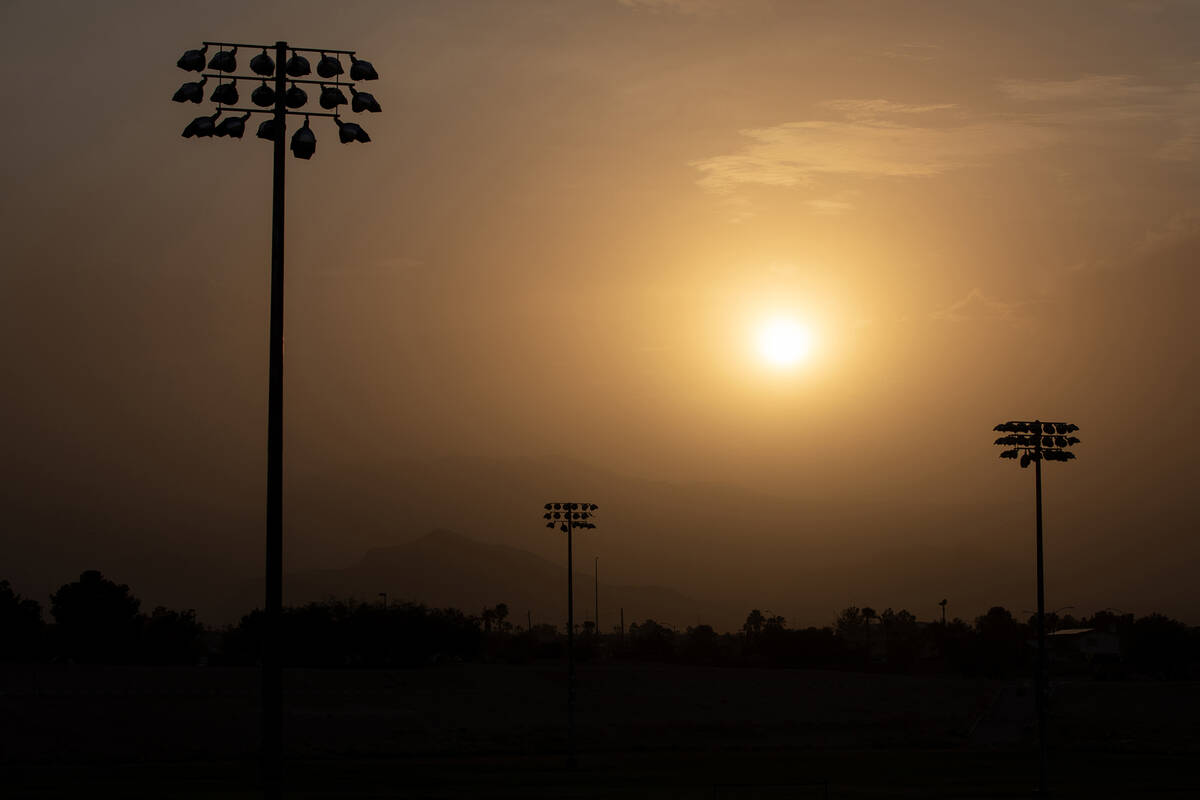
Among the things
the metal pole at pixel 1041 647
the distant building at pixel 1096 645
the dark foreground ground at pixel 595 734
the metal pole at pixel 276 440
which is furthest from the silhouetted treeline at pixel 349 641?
the metal pole at pixel 276 440

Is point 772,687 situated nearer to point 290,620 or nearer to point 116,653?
point 290,620

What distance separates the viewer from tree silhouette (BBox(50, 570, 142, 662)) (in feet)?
562

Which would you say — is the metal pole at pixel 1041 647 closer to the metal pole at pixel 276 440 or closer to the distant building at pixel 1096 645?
the metal pole at pixel 276 440

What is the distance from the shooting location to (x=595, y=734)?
354 feet

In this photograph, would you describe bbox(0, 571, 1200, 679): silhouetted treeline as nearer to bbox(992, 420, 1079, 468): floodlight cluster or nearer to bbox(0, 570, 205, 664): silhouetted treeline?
bbox(0, 570, 205, 664): silhouetted treeline

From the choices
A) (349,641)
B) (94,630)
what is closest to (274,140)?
(349,641)

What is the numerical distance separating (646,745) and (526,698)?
3078 cm

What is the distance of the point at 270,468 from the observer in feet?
69.8

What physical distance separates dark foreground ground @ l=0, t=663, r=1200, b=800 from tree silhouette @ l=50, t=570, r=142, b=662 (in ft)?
146

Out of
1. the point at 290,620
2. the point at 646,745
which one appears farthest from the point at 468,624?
the point at 646,745

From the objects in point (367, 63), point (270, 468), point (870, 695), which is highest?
point (367, 63)

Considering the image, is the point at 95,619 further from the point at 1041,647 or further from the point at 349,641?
the point at 1041,647

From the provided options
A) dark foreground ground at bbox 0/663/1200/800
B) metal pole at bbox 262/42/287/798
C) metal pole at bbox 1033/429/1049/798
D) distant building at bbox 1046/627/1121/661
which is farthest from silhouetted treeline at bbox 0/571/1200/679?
metal pole at bbox 262/42/287/798

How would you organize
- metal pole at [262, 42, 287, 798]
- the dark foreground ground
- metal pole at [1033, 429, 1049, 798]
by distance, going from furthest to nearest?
1. the dark foreground ground
2. metal pole at [1033, 429, 1049, 798]
3. metal pole at [262, 42, 287, 798]
